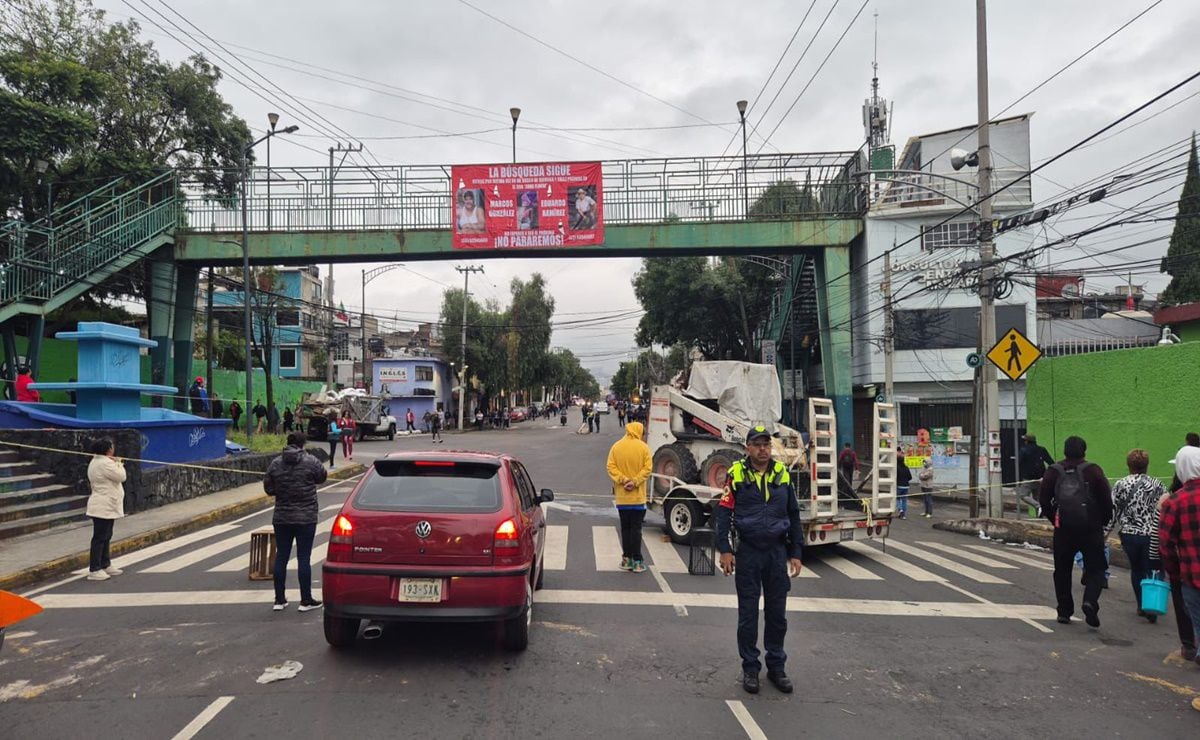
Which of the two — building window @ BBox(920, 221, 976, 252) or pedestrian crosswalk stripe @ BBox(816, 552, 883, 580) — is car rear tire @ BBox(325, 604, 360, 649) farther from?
building window @ BBox(920, 221, 976, 252)

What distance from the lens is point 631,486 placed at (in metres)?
9.03

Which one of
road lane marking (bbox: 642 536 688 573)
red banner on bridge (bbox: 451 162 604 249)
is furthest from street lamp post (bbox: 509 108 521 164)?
road lane marking (bbox: 642 536 688 573)

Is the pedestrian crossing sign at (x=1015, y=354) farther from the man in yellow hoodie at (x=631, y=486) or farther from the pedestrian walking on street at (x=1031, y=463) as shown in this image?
the man in yellow hoodie at (x=631, y=486)

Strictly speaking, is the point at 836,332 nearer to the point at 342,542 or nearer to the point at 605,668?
the point at 605,668

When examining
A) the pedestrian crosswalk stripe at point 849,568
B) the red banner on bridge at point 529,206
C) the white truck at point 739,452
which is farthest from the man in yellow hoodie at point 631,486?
the red banner on bridge at point 529,206

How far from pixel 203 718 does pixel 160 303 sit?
2334 centimetres

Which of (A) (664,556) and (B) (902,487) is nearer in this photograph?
(A) (664,556)

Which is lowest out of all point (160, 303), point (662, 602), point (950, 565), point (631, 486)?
point (950, 565)

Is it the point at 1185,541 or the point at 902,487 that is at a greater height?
the point at 1185,541

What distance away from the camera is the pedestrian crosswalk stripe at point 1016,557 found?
10.8 meters

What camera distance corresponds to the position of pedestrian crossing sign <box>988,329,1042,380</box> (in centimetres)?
1355

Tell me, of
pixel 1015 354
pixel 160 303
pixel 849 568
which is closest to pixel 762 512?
pixel 849 568

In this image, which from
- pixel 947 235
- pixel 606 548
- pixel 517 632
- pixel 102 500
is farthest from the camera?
pixel 947 235

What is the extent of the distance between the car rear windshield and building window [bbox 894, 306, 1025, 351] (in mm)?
24543
